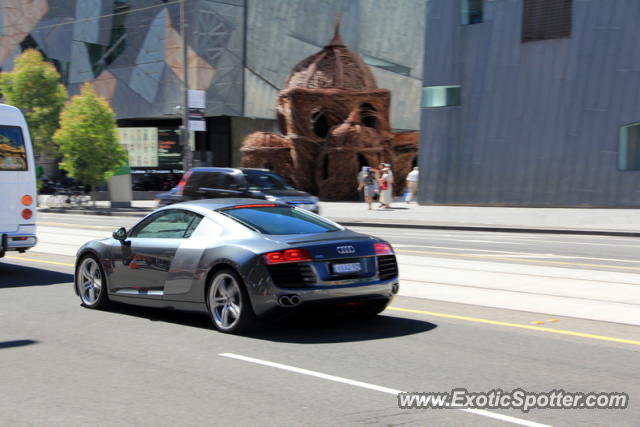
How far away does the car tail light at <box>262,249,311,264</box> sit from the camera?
746 cm

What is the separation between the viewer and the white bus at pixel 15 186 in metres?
13.1

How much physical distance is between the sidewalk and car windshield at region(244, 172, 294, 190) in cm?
305

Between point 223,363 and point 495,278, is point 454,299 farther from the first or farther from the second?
point 223,363

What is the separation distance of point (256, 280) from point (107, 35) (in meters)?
50.9

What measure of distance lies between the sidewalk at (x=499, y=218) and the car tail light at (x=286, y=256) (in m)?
15.4

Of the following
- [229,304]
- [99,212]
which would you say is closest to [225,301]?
[229,304]

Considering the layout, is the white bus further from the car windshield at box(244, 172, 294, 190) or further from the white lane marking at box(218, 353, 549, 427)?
the car windshield at box(244, 172, 294, 190)

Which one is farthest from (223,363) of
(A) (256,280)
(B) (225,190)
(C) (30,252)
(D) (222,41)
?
(D) (222,41)

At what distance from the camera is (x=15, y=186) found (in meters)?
13.4

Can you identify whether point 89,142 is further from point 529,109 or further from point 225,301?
point 225,301

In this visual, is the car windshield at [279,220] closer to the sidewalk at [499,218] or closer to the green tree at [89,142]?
the sidewalk at [499,218]

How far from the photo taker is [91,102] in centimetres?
4078

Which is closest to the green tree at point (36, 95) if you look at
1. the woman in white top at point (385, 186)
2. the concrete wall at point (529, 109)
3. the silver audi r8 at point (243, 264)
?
the woman in white top at point (385, 186)

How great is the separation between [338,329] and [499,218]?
19.7 meters
